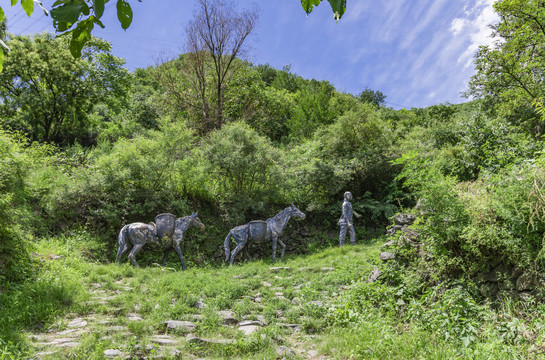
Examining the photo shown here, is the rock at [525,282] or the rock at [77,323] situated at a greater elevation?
the rock at [525,282]

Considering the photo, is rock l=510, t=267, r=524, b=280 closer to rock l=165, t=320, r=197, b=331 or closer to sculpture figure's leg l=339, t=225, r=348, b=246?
rock l=165, t=320, r=197, b=331

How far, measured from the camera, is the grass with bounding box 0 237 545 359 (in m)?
3.60

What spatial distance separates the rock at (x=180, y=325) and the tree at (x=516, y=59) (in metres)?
16.2

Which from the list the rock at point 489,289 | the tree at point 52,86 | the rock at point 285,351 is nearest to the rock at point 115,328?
the rock at point 285,351

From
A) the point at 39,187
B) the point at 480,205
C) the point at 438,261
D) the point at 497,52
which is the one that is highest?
the point at 497,52

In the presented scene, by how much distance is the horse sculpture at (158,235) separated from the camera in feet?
29.2

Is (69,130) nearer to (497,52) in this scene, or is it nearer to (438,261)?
(438,261)

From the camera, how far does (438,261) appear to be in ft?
15.3

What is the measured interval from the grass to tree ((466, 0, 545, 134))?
43.9ft

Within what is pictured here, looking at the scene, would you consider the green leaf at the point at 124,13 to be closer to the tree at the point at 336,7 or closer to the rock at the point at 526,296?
the tree at the point at 336,7

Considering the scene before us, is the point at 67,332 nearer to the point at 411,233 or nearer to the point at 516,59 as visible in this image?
the point at 411,233

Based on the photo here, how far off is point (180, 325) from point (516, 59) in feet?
58.8

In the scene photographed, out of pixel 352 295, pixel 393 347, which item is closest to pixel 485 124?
pixel 352 295

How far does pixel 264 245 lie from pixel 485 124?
9187 mm
